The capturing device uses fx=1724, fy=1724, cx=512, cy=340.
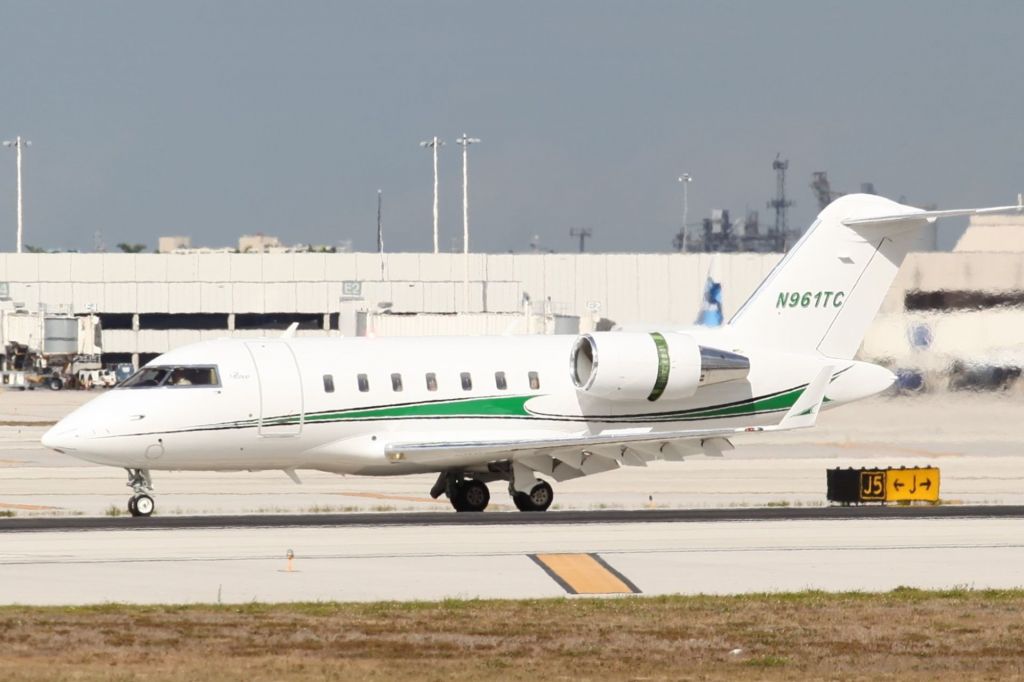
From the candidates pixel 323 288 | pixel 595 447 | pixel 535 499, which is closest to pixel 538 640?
pixel 595 447

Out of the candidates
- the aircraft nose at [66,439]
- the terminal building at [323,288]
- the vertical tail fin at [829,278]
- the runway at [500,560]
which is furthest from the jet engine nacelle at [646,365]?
the terminal building at [323,288]

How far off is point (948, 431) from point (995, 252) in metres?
5.72

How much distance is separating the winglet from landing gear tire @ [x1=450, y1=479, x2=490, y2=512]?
6570mm

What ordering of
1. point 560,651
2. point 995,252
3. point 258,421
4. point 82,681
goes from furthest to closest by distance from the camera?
point 995,252 → point 258,421 → point 560,651 → point 82,681

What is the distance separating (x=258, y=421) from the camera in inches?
1384

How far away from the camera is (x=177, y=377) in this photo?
35.2 metres

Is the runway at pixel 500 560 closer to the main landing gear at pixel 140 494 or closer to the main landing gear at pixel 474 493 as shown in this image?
the main landing gear at pixel 140 494

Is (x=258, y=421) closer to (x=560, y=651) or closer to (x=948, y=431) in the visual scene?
(x=560, y=651)

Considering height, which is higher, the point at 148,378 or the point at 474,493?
the point at 148,378

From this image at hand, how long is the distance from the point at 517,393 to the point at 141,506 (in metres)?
8.28

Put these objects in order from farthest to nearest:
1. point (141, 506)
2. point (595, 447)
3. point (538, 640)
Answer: point (595, 447) → point (141, 506) → point (538, 640)

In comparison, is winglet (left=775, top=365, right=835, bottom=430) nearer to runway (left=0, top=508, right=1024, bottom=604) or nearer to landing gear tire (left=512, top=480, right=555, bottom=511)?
runway (left=0, top=508, right=1024, bottom=604)

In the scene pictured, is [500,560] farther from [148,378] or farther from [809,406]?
[148,378]

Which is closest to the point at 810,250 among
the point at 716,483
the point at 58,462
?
the point at 716,483
